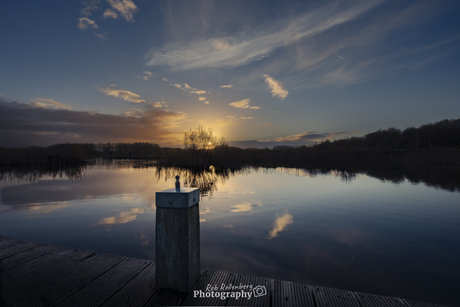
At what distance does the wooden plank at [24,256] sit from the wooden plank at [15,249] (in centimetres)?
12

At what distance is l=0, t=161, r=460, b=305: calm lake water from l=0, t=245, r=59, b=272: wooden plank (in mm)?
1082

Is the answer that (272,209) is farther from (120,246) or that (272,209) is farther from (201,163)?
(201,163)

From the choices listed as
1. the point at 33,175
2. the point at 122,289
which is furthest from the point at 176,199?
the point at 33,175

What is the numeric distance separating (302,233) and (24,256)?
501 cm

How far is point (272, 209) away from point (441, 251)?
13.2 ft

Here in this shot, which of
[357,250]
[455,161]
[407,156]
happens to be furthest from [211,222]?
[407,156]

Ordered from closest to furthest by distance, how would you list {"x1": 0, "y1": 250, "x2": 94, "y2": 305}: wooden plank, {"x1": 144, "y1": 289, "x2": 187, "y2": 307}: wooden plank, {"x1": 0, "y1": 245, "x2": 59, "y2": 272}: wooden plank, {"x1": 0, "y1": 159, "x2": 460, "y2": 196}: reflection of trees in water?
{"x1": 144, "y1": 289, "x2": 187, "y2": 307}: wooden plank → {"x1": 0, "y1": 250, "x2": 94, "y2": 305}: wooden plank → {"x1": 0, "y1": 245, "x2": 59, "y2": 272}: wooden plank → {"x1": 0, "y1": 159, "x2": 460, "y2": 196}: reflection of trees in water

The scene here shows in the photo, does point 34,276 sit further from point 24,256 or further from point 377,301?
point 377,301

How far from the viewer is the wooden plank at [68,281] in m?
2.07

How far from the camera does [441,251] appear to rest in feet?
13.5

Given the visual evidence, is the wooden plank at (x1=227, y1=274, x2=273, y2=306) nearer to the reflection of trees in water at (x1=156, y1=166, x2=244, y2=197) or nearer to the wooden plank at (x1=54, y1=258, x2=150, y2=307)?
the wooden plank at (x1=54, y1=258, x2=150, y2=307)

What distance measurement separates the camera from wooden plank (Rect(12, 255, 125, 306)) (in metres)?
2.07

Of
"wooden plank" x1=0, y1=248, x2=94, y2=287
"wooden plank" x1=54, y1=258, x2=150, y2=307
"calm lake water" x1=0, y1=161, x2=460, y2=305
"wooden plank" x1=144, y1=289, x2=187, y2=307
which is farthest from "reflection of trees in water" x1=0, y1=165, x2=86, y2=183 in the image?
"wooden plank" x1=144, y1=289, x2=187, y2=307

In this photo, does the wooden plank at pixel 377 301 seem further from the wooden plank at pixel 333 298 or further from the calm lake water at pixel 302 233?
the calm lake water at pixel 302 233
